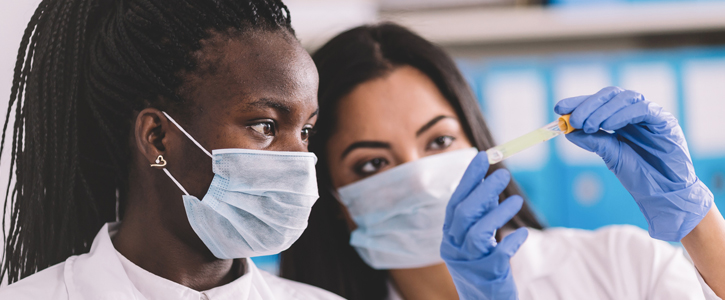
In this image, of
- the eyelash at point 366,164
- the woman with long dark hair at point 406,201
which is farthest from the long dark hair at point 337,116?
the eyelash at point 366,164

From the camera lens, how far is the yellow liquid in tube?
3.09 feet

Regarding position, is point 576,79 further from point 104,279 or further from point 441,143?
point 104,279

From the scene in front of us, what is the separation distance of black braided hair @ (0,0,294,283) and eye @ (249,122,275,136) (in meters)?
0.13

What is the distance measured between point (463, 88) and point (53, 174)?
0.95m

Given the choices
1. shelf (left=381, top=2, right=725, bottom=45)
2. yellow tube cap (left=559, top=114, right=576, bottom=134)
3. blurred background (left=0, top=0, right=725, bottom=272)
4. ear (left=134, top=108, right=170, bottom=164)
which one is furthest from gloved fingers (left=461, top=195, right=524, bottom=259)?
shelf (left=381, top=2, right=725, bottom=45)

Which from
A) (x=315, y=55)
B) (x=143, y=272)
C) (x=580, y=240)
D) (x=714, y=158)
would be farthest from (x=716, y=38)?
(x=143, y=272)

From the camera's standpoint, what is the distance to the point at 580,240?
4.56 ft

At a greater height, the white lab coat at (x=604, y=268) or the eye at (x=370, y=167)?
the eye at (x=370, y=167)

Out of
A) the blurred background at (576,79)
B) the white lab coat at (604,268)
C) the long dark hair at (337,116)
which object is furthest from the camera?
the blurred background at (576,79)

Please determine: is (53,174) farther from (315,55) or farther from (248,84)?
(315,55)

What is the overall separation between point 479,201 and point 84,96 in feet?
2.29

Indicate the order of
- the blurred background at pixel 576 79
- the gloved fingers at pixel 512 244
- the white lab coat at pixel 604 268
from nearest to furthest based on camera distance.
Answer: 1. the gloved fingers at pixel 512 244
2. the white lab coat at pixel 604 268
3. the blurred background at pixel 576 79

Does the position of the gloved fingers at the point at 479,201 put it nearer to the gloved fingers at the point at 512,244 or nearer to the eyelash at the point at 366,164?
the gloved fingers at the point at 512,244

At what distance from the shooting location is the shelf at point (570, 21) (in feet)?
7.00
